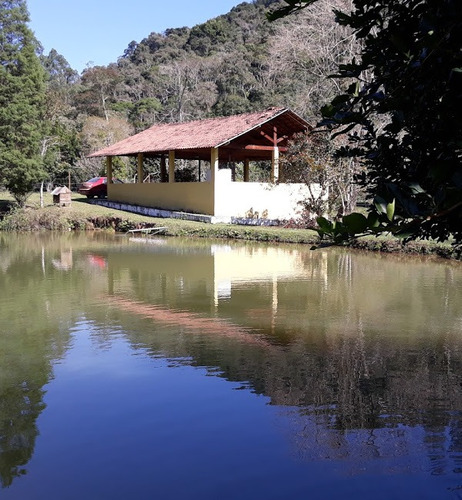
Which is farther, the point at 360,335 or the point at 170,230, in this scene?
the point at 170,230

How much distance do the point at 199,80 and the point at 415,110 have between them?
149ft

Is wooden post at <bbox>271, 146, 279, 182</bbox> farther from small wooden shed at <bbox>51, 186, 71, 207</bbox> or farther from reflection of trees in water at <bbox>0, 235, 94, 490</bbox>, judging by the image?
reflection of trees in water at <bbox>0, 235, 94, 490</bbox>

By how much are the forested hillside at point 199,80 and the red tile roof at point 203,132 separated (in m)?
2.44

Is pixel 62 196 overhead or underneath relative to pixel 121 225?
overhead

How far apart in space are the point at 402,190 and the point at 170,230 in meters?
19.1

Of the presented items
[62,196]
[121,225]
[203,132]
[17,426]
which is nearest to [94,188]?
[62,196]

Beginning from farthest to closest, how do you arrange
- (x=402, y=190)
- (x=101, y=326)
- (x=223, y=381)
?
1. (x=101, y=326)
2. (x=223, y=381)
3. (x=402, y=190)

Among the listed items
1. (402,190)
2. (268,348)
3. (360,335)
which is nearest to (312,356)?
(268,348)

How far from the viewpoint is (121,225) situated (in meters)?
22.8

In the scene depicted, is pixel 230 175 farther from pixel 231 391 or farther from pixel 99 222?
pixel 231 391

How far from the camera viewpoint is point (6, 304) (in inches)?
365

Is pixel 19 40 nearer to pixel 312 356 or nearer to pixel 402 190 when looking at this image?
pixel 312 356

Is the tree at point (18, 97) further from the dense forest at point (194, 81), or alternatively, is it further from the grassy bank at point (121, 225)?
the grassy bank at point (121, 225)

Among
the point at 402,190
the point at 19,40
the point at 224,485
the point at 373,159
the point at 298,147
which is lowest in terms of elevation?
the point at 224,485
